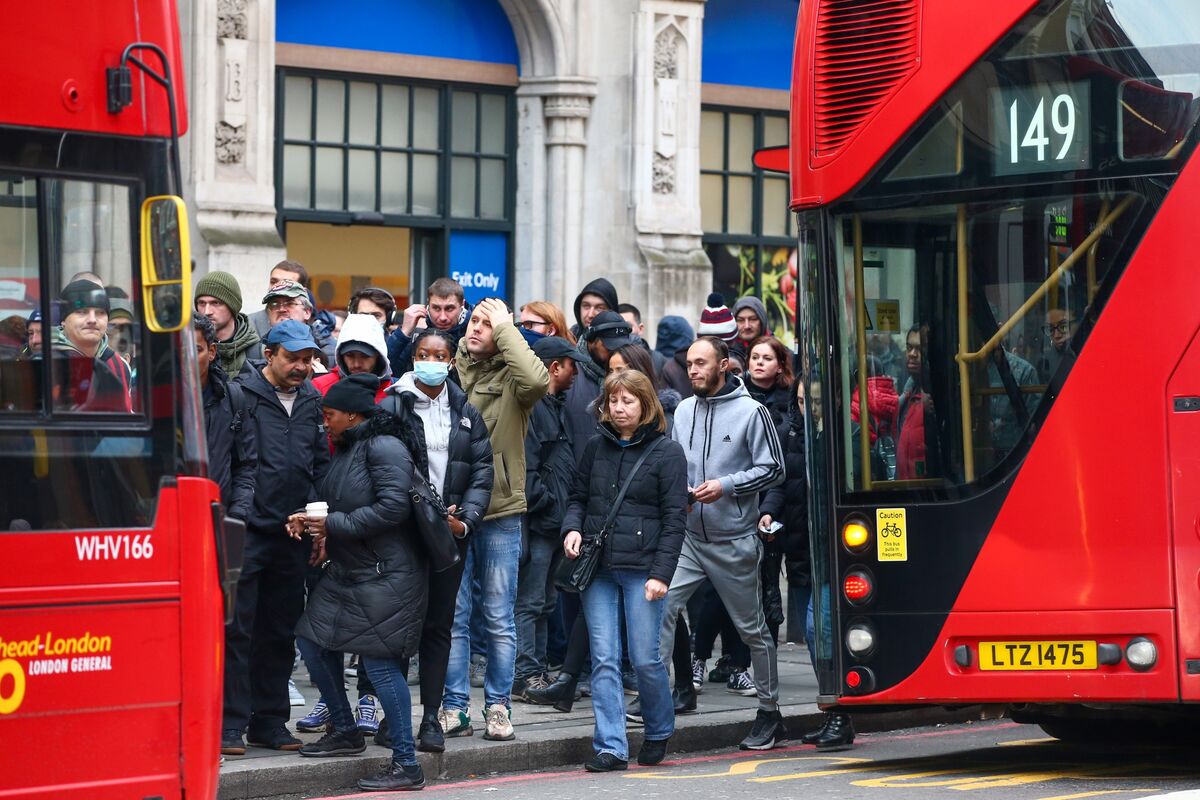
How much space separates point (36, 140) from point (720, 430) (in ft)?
16.0

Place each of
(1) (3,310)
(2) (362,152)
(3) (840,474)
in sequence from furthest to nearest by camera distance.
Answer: (2) (362,152) < (3) (840,474) < (1) (3,310)

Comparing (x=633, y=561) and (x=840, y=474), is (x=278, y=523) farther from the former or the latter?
(x=840, y=474)

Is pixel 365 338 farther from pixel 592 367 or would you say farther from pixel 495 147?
pixel 495 147

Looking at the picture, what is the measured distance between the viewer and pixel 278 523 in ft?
29.3

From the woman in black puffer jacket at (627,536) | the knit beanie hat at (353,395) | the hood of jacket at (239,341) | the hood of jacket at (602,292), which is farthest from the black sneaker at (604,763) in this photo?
the hood of jacket at (602,292)

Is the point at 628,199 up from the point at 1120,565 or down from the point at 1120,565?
up

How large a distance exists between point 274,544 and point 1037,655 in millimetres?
3281

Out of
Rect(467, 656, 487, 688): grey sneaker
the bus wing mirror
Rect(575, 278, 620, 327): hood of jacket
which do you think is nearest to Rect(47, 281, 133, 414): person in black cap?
the bus wing mirror

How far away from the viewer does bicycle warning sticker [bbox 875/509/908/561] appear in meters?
8.41

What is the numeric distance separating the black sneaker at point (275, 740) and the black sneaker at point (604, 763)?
128 centimetres

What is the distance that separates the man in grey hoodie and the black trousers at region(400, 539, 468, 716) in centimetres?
117

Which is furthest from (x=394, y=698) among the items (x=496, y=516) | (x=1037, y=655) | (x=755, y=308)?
(x=755, y=308)

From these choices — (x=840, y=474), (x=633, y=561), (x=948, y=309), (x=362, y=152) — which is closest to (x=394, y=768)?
(x=633, y=561)

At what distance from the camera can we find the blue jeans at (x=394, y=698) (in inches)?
331
